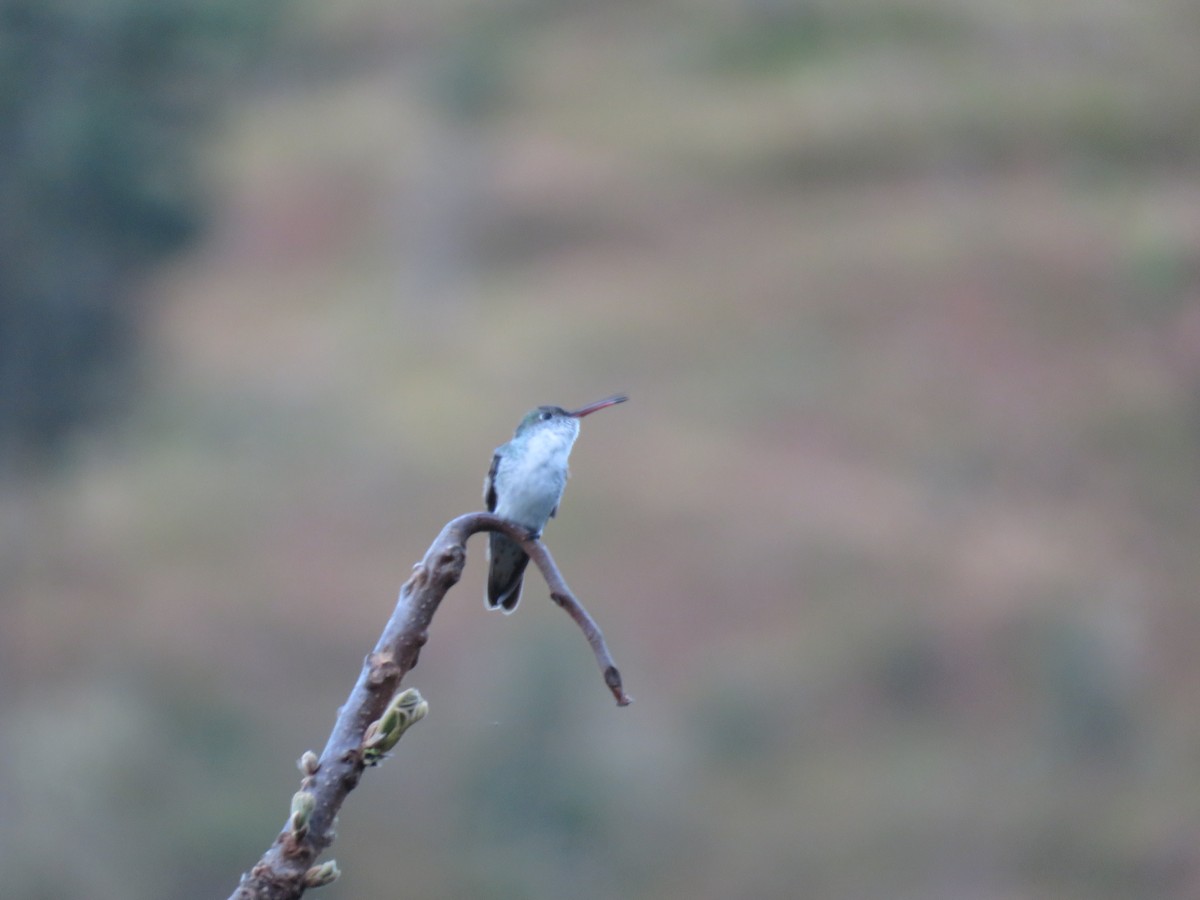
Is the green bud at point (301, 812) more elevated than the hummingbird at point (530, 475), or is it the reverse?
the hummingbird at point (530, 475)

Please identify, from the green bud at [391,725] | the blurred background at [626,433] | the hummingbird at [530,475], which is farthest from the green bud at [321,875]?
the blurred background at [626,433]

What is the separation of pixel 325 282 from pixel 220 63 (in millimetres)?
15701

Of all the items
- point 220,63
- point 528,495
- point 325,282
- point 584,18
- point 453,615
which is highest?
point 584,18

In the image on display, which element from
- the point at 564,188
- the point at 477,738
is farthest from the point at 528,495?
the point at 564,188

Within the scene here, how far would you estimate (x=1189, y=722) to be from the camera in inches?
969

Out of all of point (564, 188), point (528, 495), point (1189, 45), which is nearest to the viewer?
point (528, 495)

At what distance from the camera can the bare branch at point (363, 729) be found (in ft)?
4.99

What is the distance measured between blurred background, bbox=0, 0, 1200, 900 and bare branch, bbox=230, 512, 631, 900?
15002 mm

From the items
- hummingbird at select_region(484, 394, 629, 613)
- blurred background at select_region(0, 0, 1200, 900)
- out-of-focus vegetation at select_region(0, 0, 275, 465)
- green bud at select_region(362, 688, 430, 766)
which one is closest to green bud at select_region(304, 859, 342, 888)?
green bud at select_region(362, 688, 430, 766)

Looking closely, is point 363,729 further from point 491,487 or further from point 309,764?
point 491,487

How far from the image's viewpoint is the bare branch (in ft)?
4.99

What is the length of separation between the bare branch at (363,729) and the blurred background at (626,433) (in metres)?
15.0

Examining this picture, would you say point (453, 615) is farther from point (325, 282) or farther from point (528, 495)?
point (528, 495)

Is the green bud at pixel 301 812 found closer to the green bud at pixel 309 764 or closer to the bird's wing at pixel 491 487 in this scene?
the green bud at pixel 309 764
